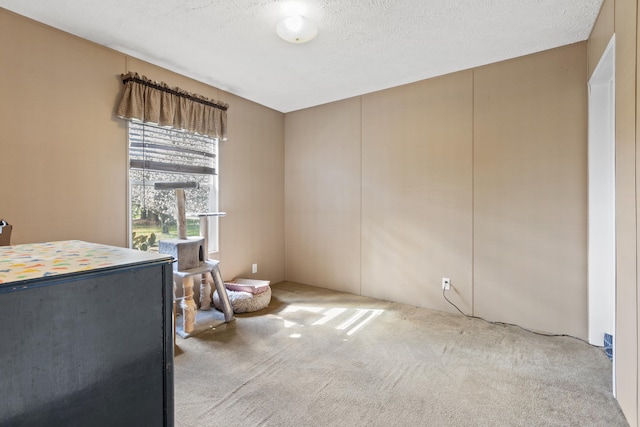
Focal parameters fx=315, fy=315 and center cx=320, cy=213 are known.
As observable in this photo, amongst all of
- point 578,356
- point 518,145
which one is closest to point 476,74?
point 518,145

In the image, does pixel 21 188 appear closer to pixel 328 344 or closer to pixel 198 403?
pixel 198 403

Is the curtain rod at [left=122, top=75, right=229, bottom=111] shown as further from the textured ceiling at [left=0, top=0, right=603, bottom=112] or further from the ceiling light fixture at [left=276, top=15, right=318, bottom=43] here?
the ceiling light fixture at [left=276, top=15, right=318, bottom=43]

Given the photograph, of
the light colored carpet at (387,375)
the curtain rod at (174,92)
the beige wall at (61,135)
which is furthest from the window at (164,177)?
the light colored carpet at (387,375)

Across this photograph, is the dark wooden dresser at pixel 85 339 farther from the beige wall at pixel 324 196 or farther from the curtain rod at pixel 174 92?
the beige wall at pixel 324 196

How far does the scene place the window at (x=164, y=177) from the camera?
2760mm

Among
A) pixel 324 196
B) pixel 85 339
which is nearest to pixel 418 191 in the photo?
pixel 324 196

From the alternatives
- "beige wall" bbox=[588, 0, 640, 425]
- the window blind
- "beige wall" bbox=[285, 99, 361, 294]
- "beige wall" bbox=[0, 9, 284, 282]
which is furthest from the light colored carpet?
the window blind

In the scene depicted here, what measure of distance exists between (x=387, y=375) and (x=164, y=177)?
254 centimetres

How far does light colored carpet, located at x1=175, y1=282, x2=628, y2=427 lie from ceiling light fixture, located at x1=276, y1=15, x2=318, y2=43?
7.51 ft

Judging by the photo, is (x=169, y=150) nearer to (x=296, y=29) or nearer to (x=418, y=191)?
(x=296, y=29)

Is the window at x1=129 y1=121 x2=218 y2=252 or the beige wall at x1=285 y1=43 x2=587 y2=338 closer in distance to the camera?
the beige wall at x1=285 y1=43 x2=587 y2=338

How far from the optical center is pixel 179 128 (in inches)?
116

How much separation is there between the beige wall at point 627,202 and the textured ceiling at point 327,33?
1.83ft

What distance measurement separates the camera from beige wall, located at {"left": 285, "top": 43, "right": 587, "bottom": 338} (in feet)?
8.32
